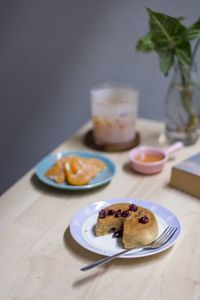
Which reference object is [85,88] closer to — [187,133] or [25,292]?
[187,133]

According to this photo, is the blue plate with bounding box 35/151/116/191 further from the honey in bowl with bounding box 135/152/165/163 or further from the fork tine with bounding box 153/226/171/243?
the fork tine with bounding box 153/226/171/243

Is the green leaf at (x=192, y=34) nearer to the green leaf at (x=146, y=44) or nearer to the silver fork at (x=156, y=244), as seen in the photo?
the green leaf at (x=146, y=44)

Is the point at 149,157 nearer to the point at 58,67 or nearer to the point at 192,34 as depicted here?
the point at 192,34

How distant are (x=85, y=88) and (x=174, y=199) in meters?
0.86

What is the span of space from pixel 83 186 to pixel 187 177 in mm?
233

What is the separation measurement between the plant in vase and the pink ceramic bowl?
0.21ft

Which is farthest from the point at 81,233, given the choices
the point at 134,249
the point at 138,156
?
the point at 138,156

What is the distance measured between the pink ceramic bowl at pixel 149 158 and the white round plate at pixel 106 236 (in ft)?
0.54

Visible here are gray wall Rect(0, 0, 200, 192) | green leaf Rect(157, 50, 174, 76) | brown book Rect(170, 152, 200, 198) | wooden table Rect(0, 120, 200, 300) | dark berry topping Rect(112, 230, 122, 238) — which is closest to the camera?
wooden table Rect(0, 120, 200, 300)

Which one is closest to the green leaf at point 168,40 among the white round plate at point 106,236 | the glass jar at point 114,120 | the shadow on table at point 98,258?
the glass jar at point 114,120

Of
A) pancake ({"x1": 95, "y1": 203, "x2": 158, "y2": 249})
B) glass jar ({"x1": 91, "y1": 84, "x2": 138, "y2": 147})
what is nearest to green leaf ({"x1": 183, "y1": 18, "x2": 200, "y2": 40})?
glass jar ({"x1": 91, "y1": 84, "x2": 138, "y2": 147})

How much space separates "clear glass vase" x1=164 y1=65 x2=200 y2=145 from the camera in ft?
3.52

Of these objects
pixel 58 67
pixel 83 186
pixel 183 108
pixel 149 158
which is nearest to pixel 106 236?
pixel 83 186

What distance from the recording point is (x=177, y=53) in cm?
102
